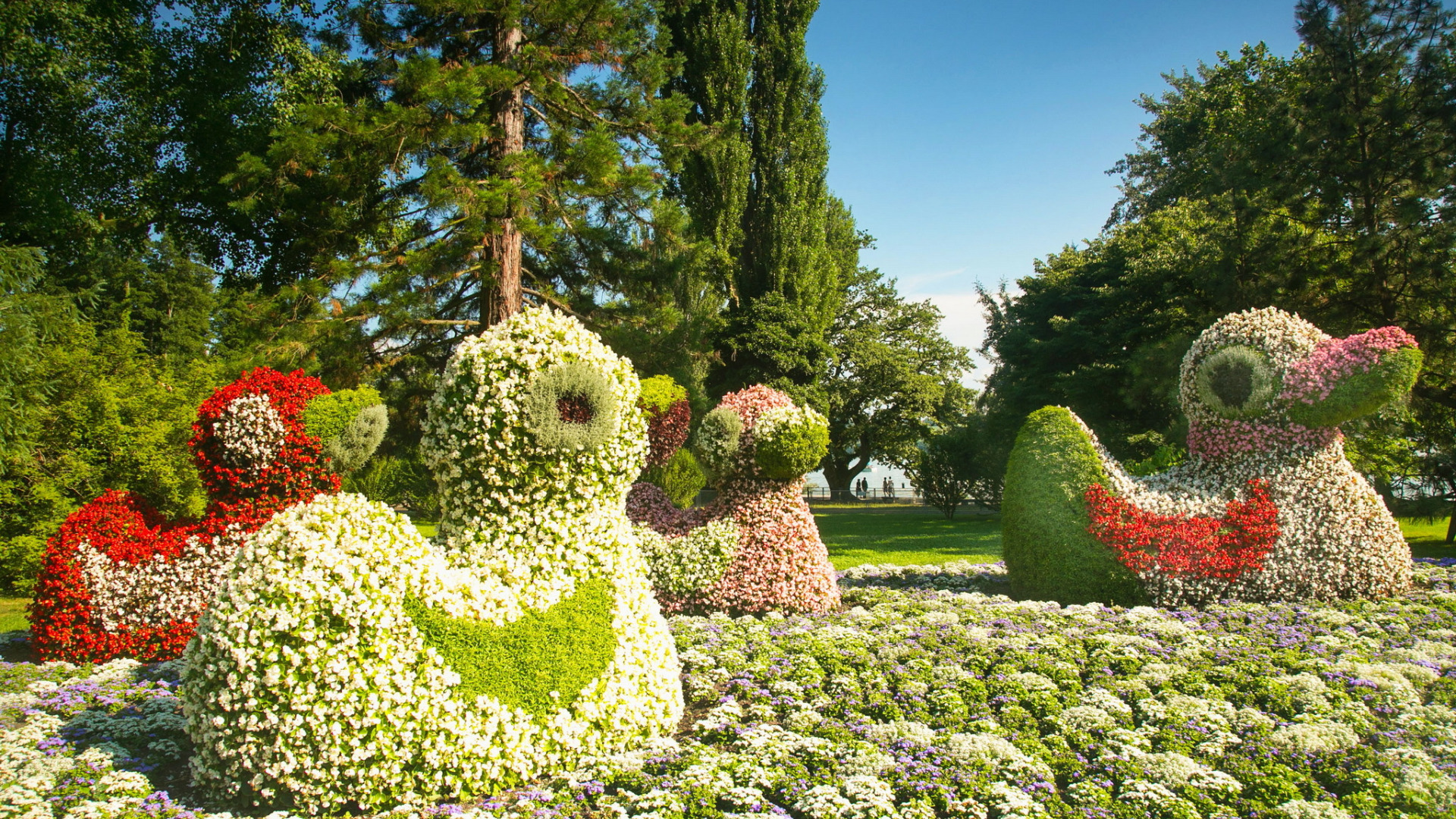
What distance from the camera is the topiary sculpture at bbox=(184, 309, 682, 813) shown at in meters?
3.44

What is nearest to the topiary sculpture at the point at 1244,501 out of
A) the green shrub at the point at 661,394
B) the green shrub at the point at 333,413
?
the green shrub at the point at 661,394

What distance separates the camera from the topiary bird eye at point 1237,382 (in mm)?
7559

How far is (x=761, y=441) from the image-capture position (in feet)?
24.4

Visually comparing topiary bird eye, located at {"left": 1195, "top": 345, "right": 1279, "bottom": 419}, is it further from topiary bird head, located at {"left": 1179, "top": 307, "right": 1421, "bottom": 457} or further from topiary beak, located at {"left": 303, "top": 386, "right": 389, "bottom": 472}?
topiary beak, located at {"left": 303, "top": 386, "right": 389, "bottom": 472}

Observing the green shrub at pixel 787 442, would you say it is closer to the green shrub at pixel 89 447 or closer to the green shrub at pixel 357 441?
the green shrub at pixel 357 441

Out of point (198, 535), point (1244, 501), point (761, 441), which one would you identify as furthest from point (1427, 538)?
point (198, 535)

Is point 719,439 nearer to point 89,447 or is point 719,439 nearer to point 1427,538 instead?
point 89,447

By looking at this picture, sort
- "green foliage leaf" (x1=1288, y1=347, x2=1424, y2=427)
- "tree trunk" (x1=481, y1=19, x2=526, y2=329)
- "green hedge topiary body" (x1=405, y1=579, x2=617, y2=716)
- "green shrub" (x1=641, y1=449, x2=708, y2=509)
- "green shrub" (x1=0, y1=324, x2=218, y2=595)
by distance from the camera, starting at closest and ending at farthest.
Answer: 1. "green hedge topiary body" (x1=405, y1=579, x2=617, y2=716)
2. "green foliage leaf" (x1=1288, y1=347, x2=1424, y2=427)
3. "green shrub" (x1=0, y1=324, x2=218, y2=595)
4. "tree trunk" (x1=481, y1=19, x2=526, y2=329)
5. "green shrub" (x1=641, y1=449, x2=708, y2=509)

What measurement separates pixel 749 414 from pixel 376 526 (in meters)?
4.33

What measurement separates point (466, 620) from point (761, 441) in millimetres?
3992

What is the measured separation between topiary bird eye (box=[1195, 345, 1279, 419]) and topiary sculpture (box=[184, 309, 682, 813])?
20.1 ft

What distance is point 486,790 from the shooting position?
12.2 feet

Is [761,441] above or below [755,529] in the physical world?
above

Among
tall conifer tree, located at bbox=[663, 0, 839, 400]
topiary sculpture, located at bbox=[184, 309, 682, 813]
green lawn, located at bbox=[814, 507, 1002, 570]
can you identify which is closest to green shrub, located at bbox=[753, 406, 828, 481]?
topiary sculpture, located at bbox=[184, 309, 682, 813]
